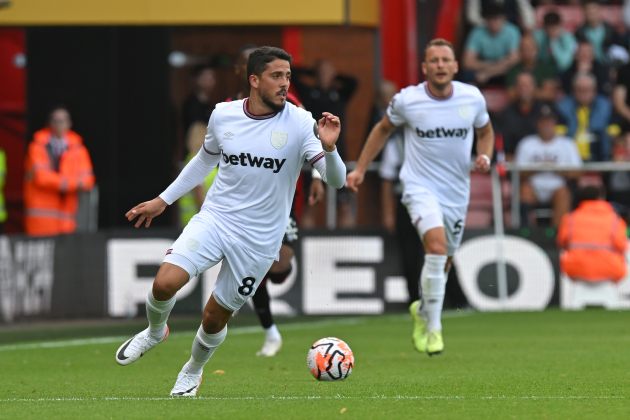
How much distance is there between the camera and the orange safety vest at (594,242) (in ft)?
47.4

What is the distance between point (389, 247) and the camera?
50.1ft

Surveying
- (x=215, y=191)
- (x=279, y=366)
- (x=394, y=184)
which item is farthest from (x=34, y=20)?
(x=215, y=191)

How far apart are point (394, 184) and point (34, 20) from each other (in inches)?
248

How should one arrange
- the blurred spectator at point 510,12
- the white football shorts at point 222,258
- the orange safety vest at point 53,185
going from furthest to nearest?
1. the blurred spectator at point 510,12
2. the orange safety vest at point 53,185
3. the white football shorts at point 222,258

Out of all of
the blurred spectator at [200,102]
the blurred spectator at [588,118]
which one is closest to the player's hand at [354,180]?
the blurred spectator at [200,102]

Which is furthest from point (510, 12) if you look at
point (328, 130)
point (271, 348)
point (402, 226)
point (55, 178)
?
point (328, 130)

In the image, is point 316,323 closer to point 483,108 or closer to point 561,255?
point 561,255

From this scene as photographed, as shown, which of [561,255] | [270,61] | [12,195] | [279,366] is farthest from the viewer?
[12,195]

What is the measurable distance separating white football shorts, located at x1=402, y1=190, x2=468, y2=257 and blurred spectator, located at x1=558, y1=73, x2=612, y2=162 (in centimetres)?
647

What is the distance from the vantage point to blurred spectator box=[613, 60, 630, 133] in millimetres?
16406

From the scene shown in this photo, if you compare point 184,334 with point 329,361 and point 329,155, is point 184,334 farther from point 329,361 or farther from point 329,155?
point 329,155

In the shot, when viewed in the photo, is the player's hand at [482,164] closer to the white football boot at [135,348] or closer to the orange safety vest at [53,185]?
the white football boot at [135,348]

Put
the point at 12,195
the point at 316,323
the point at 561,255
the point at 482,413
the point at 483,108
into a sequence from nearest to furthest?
the point at 482,413 → the point at 483,108 → the point at 316,323 → the point at 561,255 → the point at 12,195

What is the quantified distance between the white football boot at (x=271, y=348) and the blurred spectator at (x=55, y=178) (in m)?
5.78
